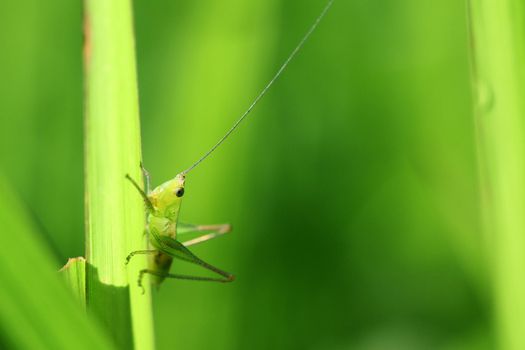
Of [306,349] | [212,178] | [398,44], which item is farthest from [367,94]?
[306,349]

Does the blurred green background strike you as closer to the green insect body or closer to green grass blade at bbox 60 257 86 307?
the green insect body

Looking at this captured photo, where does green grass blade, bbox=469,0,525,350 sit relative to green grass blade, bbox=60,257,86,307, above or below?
above

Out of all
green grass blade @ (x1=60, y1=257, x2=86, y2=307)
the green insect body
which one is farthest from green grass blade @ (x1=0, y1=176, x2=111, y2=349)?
the green insect body

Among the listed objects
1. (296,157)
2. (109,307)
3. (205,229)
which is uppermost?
(296,157)

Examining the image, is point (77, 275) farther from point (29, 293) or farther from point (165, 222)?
point (165, 222)

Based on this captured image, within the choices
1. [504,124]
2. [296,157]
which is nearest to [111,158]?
[504,124]
